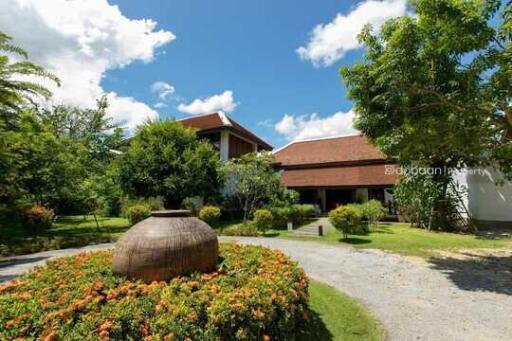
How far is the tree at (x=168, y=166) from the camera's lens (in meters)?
18.7

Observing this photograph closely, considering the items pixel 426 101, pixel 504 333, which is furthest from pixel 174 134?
pixel 504 333

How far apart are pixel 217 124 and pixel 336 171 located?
35.0 ft

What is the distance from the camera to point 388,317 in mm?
5691

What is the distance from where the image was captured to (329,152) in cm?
2545

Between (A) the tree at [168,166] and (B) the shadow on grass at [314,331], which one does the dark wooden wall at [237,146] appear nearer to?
(A) the tree at [168,166]

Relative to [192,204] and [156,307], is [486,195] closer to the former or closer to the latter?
[192,204]

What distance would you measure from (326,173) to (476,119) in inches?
593

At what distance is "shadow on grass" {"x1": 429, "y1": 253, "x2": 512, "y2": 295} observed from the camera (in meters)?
7.45

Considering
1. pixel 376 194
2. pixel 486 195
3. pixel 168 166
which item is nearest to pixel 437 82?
pixel 486 195

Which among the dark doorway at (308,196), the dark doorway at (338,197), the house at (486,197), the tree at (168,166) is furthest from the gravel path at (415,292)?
the dark doorway at (308,196)

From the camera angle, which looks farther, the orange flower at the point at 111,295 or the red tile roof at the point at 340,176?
the red tile roof at the point at 340,176

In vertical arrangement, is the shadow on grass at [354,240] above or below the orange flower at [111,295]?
below

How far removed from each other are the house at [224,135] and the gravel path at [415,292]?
14.3 meters

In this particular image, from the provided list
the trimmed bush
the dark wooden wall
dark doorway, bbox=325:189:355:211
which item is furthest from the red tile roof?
the trimmed bush
